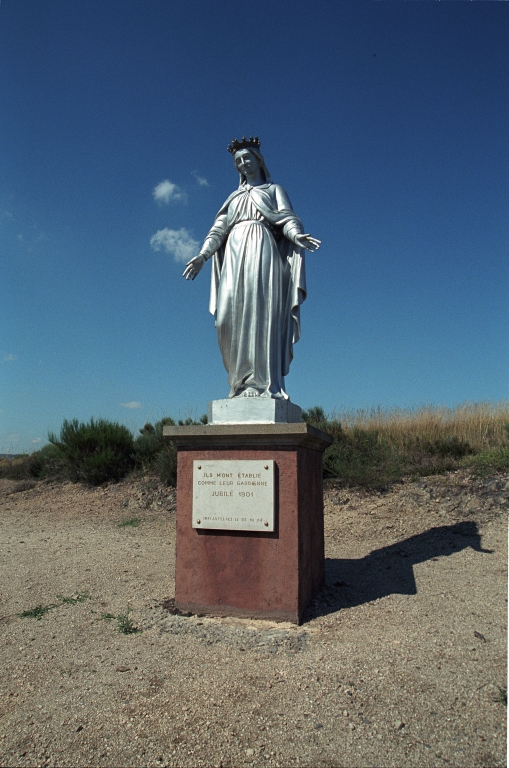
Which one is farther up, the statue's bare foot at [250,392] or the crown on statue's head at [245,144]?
the crown on statue's head at [245,144]

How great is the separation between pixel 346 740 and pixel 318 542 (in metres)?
2.54

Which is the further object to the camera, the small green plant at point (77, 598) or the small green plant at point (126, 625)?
the small green plant at point (77, 598)

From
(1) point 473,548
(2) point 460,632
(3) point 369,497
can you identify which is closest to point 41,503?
(3) point 369,497

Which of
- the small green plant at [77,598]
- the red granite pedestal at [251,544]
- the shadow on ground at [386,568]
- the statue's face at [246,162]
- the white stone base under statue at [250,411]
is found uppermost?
the statue's face at [246,162]

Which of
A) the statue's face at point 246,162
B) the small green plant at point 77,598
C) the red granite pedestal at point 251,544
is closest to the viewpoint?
the red granite pedestal at point 251,544

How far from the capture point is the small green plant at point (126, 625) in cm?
398

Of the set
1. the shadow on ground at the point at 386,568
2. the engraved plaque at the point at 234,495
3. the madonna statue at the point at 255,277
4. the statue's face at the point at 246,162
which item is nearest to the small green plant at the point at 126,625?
the engraved plaque at the point at 234,495

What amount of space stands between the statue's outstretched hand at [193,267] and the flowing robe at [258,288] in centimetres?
8

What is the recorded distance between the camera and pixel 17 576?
5816 mm

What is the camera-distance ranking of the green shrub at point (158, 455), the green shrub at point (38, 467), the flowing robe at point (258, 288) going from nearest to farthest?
the flowing robe at point (258, 288), the green shrub at point (158, 455), the green shrub at point (38, 467)

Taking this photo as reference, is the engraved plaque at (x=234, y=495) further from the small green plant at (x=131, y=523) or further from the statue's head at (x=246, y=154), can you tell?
the small green plant at (x=131, y=523)

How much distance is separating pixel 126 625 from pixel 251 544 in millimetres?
1132

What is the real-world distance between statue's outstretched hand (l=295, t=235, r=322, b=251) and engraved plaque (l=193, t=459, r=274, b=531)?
1.96 meters

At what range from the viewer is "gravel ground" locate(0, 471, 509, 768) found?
2.45 meters
